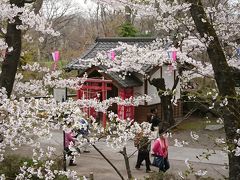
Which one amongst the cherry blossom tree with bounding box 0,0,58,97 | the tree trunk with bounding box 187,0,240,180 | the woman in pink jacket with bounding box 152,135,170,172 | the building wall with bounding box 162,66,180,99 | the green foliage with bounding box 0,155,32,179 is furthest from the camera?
the building wall with bounding box 162,66,180,99

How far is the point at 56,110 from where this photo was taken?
507 centimetres

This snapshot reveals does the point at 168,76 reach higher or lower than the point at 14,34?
lower

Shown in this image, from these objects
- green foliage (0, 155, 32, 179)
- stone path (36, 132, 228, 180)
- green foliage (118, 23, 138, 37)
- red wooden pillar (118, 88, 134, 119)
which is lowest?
stone path (36, 132, 228, 180)

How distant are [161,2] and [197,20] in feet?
15.3

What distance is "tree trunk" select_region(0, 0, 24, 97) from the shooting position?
244 inches

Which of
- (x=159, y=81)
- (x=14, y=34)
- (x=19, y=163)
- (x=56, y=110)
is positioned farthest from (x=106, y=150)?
(x=56, y=110)

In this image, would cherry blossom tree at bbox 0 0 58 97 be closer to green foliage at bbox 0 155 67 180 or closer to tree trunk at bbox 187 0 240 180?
green foliage at bbox 0 155 67 180

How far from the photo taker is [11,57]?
20.8 feet

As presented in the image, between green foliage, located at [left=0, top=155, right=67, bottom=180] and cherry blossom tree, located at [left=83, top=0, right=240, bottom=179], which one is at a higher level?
cherry blossom tree, located at [left=83, top=0, right=240, bottom=179]

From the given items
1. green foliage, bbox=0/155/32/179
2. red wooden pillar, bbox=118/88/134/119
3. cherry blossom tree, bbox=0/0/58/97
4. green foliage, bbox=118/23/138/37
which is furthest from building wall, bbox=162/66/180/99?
cherry blossom tree, bbox=0/0/58/97

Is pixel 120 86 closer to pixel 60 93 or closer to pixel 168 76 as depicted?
pixel 60 93

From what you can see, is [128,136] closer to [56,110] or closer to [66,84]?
[56,110]

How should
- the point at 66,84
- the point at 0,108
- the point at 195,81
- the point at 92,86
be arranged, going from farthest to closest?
the point at 195,81, the point at 92,86, the point at 66,84, the point at 0,108

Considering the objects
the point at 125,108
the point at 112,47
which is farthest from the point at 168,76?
the point at 125,108
